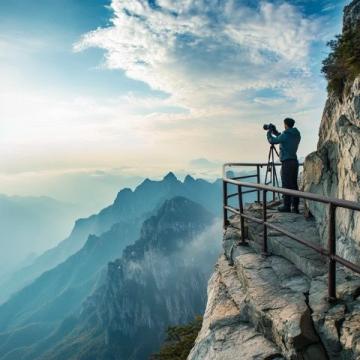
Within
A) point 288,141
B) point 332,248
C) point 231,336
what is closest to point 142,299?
point 288,141

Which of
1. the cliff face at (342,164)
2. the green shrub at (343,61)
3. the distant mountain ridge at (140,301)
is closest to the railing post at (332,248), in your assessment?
the cliff face at (342,164)

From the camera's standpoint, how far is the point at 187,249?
554ft

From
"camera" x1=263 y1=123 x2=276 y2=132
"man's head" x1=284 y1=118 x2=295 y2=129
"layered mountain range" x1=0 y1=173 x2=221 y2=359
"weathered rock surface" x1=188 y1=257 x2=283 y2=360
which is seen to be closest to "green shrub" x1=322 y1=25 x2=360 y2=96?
"man's head" x1=284 y1=118 x2=295 y2=129

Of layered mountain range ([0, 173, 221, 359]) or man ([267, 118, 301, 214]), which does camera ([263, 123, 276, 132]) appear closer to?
man ([267, 118, 301, 214])

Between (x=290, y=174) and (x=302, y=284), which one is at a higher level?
(x=290, y=174)

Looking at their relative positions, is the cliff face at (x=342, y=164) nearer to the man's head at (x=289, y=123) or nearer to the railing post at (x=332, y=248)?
the man's head at (x=289, y=123)

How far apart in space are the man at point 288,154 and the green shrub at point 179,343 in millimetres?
16322

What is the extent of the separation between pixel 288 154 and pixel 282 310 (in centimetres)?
569

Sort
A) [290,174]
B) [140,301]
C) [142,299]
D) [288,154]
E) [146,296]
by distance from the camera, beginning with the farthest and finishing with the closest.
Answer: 1. [146,296]
2. [142,299]
3. [140,301]
4. [290,174]
5. [288,154]

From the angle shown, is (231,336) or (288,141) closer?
(231,336)

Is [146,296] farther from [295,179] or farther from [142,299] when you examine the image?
[295,179]

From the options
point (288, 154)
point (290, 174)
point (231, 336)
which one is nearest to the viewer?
point (231, 336)

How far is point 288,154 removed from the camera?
9.86m

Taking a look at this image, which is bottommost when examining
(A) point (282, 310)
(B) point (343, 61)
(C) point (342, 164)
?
(A) point (282, 310)
